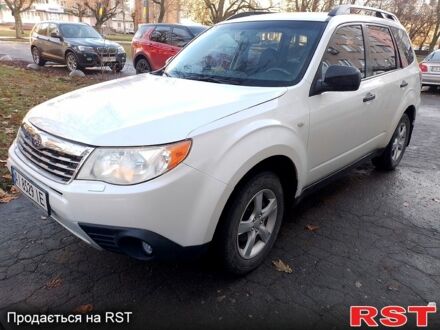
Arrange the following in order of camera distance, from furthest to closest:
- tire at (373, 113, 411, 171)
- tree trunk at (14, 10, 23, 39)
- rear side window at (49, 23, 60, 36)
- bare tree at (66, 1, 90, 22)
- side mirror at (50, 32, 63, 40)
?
bare tree at (66, 1, 90, 22) < tree trunk at (14, 10, 23, 39) < rear side window at (49, 23, 60, 36) < side mirror at (50, 32, 63, 40) < tire at (373, 113, 411, 171)

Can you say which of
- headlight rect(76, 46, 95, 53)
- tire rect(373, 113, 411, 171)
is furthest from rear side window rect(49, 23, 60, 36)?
tire rect(373, 113, 411, 171)

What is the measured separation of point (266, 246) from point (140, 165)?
4.14 ft

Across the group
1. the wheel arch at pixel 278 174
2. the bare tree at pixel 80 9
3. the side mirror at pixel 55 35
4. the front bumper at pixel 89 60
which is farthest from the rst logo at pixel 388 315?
the bare tree at pixel 80 9

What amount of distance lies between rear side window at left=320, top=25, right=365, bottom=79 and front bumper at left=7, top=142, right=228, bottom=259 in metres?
1.54

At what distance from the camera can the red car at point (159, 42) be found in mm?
11914

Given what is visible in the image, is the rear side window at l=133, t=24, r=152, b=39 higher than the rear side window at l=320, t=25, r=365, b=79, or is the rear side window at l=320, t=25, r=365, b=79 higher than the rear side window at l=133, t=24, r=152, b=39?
the rear side window at l=320, t=25, r=365, b=79

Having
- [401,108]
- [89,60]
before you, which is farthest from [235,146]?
[89,60]

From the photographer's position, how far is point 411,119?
506 cm

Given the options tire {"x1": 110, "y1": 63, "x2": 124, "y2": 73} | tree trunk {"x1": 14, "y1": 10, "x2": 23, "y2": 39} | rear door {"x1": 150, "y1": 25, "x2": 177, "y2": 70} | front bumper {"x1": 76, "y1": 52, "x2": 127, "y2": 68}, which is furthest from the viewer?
tree trunk {"x1": 14, "y1": 10, "x2": 23, "y2": 39}

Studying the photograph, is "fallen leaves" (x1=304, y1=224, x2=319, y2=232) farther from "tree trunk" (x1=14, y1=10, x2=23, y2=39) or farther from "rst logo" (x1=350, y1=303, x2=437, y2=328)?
"tree trunk" (x1=14, y1=10, x2=23, y2=39)

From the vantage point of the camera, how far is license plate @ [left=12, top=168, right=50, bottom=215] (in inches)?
91.2

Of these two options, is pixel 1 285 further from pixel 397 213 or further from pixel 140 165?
pixel 397 213

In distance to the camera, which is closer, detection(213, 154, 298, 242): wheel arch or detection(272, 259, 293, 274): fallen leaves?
detection(213, 154, 298, 242): wheel arch

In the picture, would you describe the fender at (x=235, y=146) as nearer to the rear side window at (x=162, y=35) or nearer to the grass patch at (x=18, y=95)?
the grass patch at (x=18, y=95)
